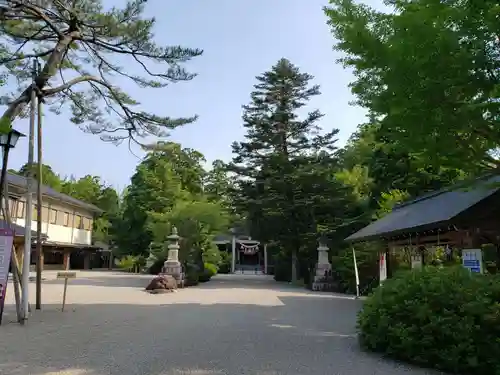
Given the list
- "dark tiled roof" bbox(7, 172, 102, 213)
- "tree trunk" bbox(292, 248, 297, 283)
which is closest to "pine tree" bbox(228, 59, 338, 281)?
"tree trunk" bbox(292, 248, 297, 283)

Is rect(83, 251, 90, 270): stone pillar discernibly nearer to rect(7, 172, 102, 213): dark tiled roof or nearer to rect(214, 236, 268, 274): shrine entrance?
rect(7, 172, 102, 213): dark tiled roof

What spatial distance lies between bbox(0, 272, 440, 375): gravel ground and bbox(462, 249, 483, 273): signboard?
234cm

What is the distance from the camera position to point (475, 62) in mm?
5102

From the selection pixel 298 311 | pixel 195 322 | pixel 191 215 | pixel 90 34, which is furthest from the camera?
pixel 191 215

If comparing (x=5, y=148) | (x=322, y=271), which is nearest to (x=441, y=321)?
(x=5, y=148)

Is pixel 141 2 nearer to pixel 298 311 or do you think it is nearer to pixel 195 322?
pixel 195 322

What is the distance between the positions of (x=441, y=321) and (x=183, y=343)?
3.63 m

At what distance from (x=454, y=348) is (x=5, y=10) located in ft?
30.7

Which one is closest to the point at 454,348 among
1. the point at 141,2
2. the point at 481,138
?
the point at 481,138

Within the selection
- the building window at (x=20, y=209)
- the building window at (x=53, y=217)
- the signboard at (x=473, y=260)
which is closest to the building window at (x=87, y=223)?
the building window at (x=53, y=217)

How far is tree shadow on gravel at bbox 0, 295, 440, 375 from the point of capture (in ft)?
17.3

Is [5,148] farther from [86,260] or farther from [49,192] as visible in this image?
[86,260]

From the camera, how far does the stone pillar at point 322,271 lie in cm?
2095

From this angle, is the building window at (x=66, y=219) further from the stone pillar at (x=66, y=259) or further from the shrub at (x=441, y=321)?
the shrub at (x=441, y=321)
